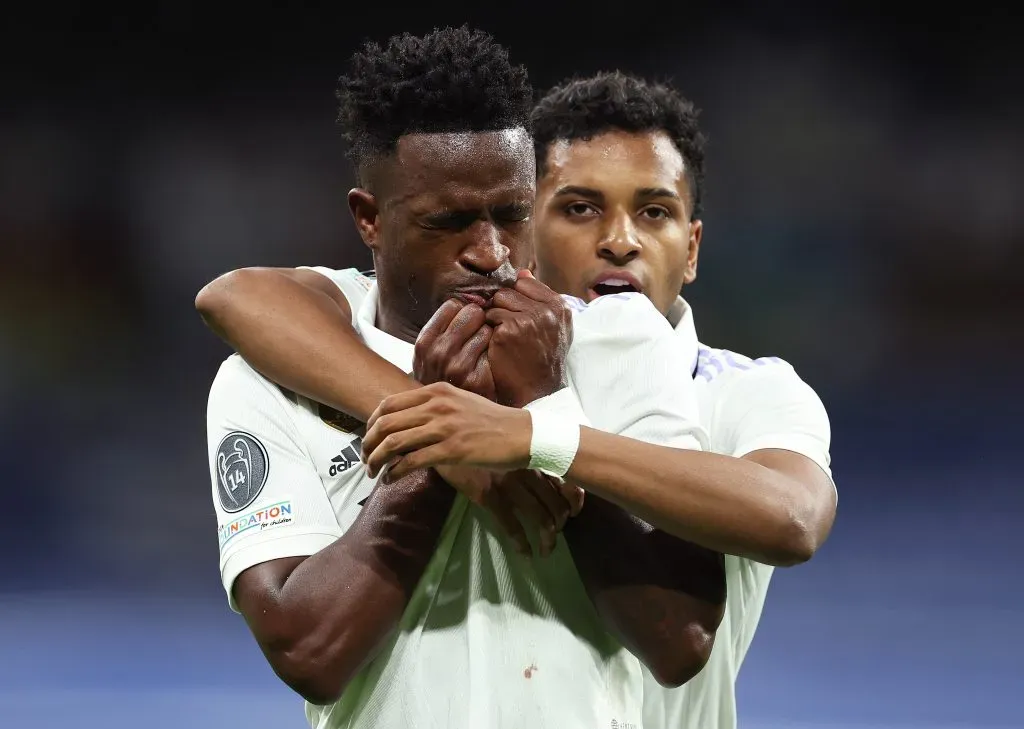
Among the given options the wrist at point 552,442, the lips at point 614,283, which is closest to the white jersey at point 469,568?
the wrist at point 552,442

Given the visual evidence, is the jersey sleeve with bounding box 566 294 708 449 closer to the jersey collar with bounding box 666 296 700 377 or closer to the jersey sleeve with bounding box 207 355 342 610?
the jersey sleeve with bounding box 207 355 342 610

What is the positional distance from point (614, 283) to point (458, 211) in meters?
0.79

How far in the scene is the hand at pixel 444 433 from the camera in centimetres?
118

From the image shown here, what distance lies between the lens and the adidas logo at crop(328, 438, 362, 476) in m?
1.45

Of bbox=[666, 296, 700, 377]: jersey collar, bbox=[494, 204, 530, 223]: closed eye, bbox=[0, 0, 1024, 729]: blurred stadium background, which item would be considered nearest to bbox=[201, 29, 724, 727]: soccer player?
bbox=[494, 204, 530, 223]: closed eye

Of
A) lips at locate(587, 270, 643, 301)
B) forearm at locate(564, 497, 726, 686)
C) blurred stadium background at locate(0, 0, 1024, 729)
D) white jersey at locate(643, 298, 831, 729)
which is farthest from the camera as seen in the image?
blurred stadium background at locate(0, 0, 1024, 729)

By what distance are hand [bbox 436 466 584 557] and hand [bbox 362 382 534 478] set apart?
10 centimetres

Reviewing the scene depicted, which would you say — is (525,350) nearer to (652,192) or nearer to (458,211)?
(458,211)

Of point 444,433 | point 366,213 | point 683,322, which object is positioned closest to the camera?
point 444,433

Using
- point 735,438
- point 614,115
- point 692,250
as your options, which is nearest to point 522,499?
point 735,438

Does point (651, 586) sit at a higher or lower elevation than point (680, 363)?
lower

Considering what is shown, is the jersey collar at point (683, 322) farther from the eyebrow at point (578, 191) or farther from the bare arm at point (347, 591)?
the bare arm at point (347, 591)

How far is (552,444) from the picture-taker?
1.21 metres

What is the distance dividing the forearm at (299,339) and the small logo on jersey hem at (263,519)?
13 cm
